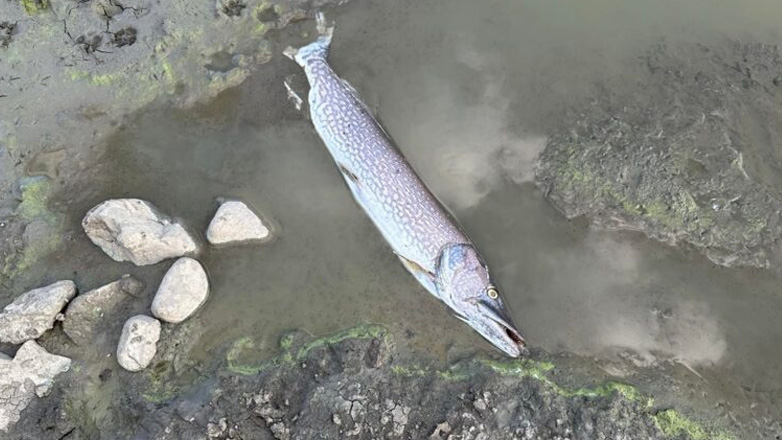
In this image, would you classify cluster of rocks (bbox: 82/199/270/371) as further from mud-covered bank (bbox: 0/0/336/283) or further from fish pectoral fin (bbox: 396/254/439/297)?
fish pectoral fin (bbox: 396/254/439/297)

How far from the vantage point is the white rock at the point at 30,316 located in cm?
536

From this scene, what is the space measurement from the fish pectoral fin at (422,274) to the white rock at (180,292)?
1.96 meters

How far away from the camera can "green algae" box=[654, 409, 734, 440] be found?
482cm

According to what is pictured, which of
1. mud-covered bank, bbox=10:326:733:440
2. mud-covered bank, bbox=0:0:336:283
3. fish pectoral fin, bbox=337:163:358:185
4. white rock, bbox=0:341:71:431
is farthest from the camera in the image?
mud-covered bank, bbox=0:0:336:283

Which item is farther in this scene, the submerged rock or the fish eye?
the submerged rock

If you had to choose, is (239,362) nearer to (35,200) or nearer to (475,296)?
(475,296)

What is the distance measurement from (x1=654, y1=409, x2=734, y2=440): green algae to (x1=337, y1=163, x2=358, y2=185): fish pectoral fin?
348 cm

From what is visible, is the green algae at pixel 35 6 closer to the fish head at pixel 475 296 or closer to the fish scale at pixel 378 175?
the fish scale at pixel 378 175

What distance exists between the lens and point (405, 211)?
5555mm

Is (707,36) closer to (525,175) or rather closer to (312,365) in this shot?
(525,175)

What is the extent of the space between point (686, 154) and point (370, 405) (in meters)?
3.95

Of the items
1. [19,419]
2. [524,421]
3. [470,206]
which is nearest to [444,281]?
[470,206]

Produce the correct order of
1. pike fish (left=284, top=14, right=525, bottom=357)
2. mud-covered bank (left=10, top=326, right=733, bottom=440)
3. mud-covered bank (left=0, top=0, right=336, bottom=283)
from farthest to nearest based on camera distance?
mud-covered bank (left=0, top=0, right=336, bottom=283) → pike fish (left=284, top=14, right=525, bottom=357) → mud-covered bank (left=10, top=326, right=733, bottom=440)

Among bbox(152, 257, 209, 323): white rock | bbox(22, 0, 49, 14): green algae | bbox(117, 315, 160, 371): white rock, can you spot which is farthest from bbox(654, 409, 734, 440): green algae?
bbox(22, 0, 49, 14): green algae
